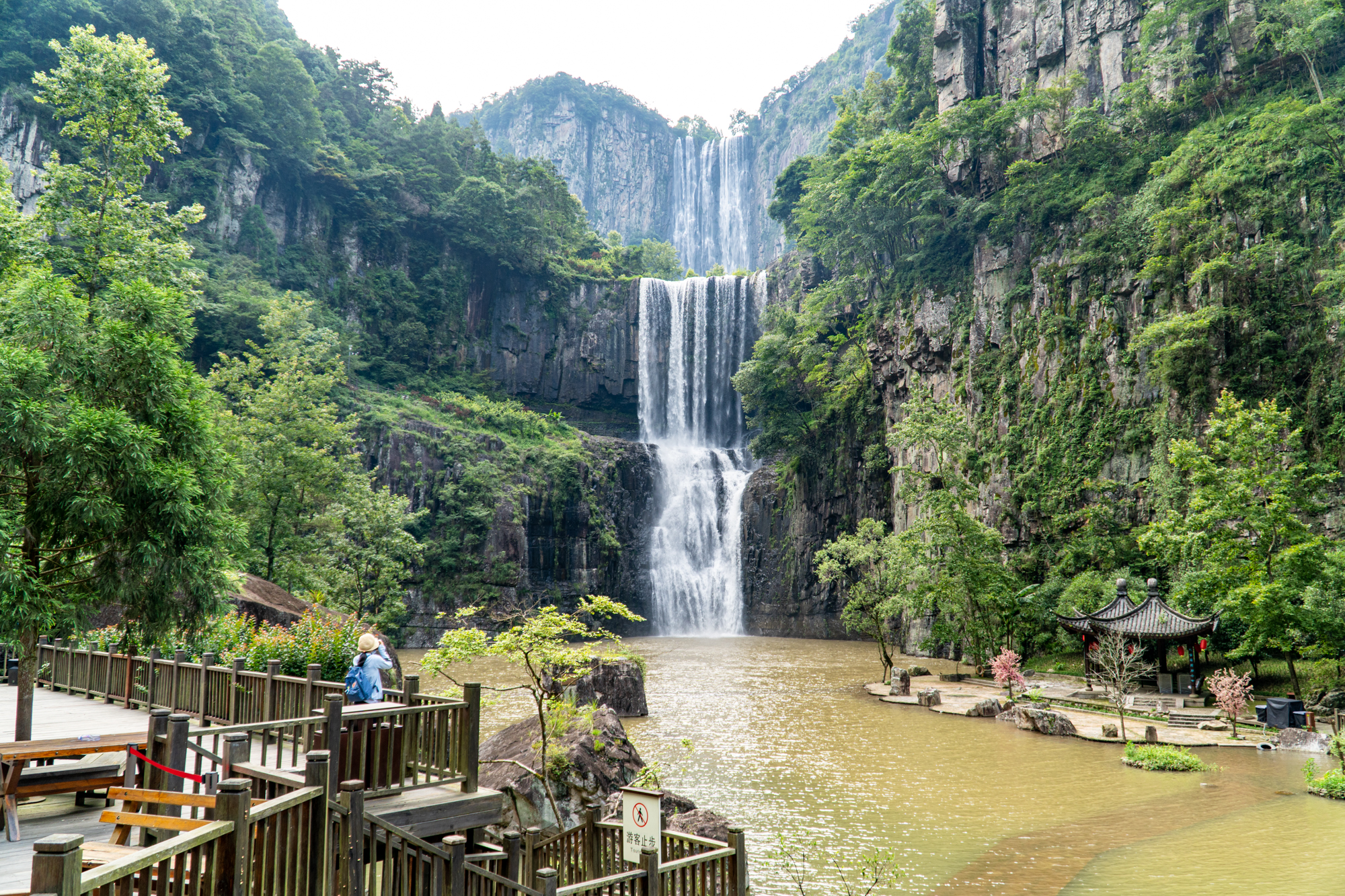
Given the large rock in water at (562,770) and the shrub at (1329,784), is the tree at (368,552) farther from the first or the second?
the shrub at (1329,784)

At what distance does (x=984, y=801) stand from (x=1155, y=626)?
39.0 feet

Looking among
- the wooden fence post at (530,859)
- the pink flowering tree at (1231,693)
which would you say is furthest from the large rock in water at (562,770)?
the pink flowering tree at (1231,693)

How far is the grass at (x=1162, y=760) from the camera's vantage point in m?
14.2

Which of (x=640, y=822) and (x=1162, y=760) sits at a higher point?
(x=640, y=822)

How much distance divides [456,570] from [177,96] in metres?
28.4

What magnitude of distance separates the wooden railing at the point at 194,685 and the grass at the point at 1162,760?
12.9 meters

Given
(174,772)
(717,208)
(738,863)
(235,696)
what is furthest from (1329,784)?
(717,208)

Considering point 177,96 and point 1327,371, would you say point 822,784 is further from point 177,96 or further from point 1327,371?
point 177,96

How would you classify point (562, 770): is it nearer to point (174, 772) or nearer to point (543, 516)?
point (174, 772)

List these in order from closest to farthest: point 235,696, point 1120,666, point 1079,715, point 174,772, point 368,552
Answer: point 174,772
point 235,696
point 1079,715
point 1120,666
point 368,552

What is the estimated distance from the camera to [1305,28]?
81.0 ft

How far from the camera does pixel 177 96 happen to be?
4103cm

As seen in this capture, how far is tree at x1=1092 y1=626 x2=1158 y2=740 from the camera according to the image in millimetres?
19188

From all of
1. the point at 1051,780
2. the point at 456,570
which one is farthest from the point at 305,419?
the point at 1051,780
